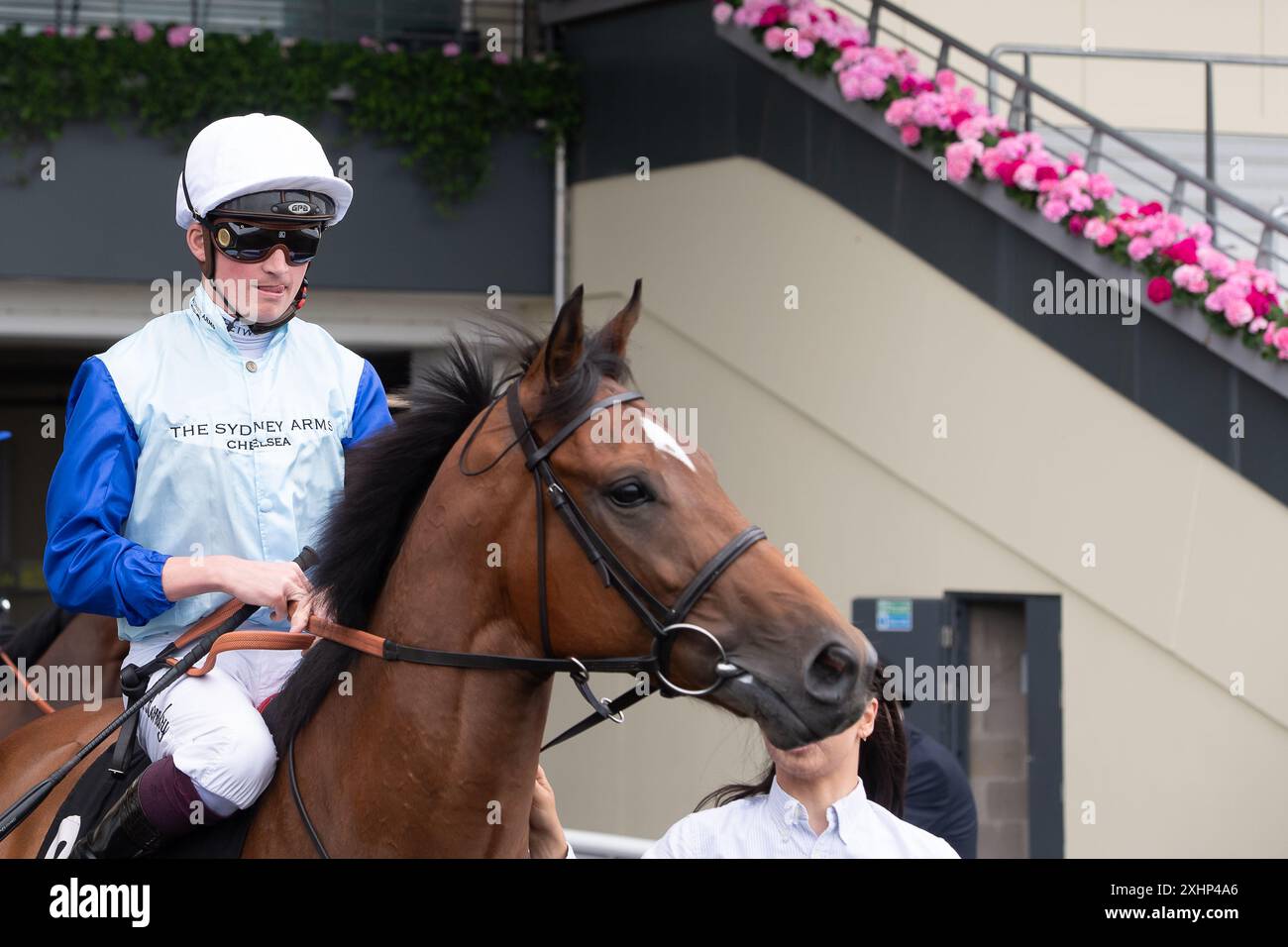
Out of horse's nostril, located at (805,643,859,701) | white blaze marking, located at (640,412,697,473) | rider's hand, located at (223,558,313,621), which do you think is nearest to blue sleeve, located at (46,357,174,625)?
rider's hand, located at (223,558,313,621)

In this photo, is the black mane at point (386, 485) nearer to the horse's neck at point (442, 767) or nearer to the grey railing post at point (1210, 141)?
the horse's neck at point (442, 767)

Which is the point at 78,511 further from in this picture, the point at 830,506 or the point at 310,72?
the point at 310,72

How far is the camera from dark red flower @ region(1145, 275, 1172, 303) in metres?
6.31

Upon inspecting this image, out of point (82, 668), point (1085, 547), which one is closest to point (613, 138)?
point (1085, 547)

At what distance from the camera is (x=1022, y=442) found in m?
6.61

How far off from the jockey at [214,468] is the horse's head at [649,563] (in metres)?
0.45

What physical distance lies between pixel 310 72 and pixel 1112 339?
4.31 m

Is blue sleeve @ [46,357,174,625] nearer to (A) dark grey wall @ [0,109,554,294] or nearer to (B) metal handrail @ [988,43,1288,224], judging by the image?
(A) dark grey wall @ [0,109,554,294]

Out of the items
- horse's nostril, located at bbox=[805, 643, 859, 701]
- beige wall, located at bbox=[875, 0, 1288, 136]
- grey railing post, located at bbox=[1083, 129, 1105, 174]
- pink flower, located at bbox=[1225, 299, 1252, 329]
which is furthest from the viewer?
beige wall, located at bbox=[875, 0, 1288, 136]

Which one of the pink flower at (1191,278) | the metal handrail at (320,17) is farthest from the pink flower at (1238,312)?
the metal handrail at (320,17)

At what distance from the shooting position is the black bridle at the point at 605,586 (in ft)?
6.82

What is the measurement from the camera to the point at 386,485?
93.7 inches

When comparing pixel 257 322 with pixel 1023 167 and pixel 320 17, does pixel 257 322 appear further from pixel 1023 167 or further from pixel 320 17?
pixel 320 17

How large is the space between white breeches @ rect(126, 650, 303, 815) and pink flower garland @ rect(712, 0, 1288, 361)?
4.88m
